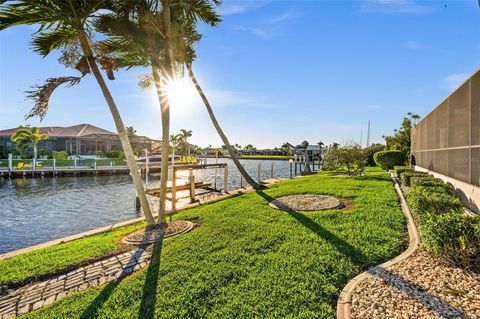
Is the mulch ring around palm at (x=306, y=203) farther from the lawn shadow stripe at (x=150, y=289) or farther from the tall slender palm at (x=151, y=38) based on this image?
the lawn shadow stripe at (x=150, y=289)

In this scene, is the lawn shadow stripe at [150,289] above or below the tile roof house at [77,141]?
below

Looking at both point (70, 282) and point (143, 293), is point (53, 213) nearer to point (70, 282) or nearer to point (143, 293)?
point (70, 282)

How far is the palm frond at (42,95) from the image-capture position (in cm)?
557

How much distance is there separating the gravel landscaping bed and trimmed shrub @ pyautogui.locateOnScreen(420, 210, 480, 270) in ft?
0.54

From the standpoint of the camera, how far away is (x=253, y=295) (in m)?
3.26

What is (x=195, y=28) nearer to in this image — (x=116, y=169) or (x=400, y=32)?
(x=400, y=32)

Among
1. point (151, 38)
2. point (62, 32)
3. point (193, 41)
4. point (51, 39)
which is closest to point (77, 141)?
point (193, 41)

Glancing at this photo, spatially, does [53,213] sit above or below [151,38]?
below

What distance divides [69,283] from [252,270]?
2741 mm

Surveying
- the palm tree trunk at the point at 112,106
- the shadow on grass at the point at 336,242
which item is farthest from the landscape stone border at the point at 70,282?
the shadow on grass at the point at 336,242

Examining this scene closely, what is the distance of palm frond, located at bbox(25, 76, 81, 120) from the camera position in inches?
219

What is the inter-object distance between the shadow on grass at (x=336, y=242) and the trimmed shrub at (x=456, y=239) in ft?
3.19

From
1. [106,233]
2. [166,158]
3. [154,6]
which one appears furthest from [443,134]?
[106,233]

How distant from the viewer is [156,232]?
6312 mm
